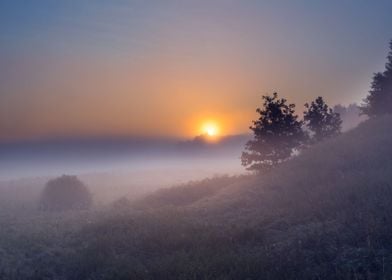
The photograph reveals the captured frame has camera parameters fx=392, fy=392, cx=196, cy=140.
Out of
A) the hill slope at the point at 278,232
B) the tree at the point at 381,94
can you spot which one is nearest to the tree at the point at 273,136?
the hill slope at the point at 278,232

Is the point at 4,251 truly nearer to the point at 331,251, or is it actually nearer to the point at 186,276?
the point at 186,276

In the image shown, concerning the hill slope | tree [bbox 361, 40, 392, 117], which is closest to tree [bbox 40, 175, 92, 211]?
the hill slope

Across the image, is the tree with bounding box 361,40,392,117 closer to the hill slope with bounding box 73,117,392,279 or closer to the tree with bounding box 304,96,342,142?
the tree with bounding box 304,96,342,142

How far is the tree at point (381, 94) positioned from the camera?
3897 cm

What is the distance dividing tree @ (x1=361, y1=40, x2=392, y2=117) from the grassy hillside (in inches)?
652

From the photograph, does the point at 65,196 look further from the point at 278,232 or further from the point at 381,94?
the point at 381,94

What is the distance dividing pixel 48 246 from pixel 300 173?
15.7m

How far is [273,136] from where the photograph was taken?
3200cm

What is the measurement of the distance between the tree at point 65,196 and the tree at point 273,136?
15.9m

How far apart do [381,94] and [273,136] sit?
15002 mm

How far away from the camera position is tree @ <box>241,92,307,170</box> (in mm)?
31828

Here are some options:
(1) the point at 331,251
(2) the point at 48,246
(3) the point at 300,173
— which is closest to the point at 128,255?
(2) the point at 48,246

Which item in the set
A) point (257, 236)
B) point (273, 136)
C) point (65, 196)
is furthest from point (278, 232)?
point (65, 196)

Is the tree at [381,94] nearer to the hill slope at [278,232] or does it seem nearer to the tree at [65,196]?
the hill slope at [278,232]
